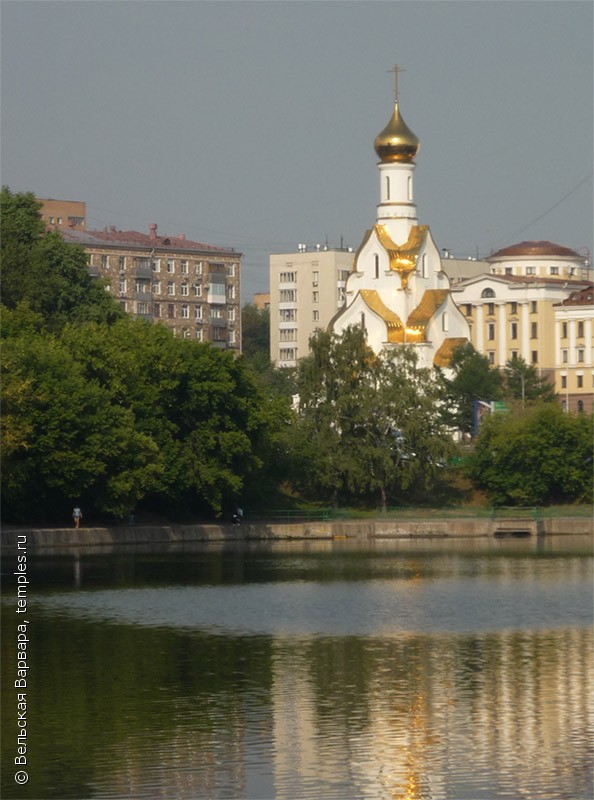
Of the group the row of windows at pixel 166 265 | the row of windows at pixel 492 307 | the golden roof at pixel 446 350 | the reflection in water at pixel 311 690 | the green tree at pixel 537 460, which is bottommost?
the reflection in water at pixel 311 690

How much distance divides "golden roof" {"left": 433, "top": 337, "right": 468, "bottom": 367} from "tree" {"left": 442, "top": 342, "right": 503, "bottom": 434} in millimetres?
8766

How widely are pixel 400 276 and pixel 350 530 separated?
36.5 m

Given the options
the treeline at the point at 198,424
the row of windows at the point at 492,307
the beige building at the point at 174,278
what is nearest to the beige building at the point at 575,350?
the row of windows at the point at 492,307

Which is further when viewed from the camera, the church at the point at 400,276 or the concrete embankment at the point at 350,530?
the church at the point at 400,276

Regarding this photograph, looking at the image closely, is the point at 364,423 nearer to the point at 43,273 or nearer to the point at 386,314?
the point at 43,273

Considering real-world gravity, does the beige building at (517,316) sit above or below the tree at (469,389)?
above

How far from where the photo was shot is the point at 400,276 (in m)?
97.2

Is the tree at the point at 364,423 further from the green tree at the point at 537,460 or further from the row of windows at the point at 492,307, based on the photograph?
the row of windows at the point at 492,307

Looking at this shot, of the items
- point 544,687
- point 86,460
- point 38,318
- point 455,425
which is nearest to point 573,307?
point 455,425

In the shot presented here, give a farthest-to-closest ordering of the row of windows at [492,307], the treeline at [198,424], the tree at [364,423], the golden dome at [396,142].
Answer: the row of windows at [492,307] < the golden dome at [396,142] < the tree at [364,423] < the treeline at [198,424]

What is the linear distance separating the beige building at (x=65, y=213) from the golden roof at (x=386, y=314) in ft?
152

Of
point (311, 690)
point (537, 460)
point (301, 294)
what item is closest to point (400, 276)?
point (537, 460)

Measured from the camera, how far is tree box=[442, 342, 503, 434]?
276 feet

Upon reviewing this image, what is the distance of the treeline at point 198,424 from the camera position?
5200cm
